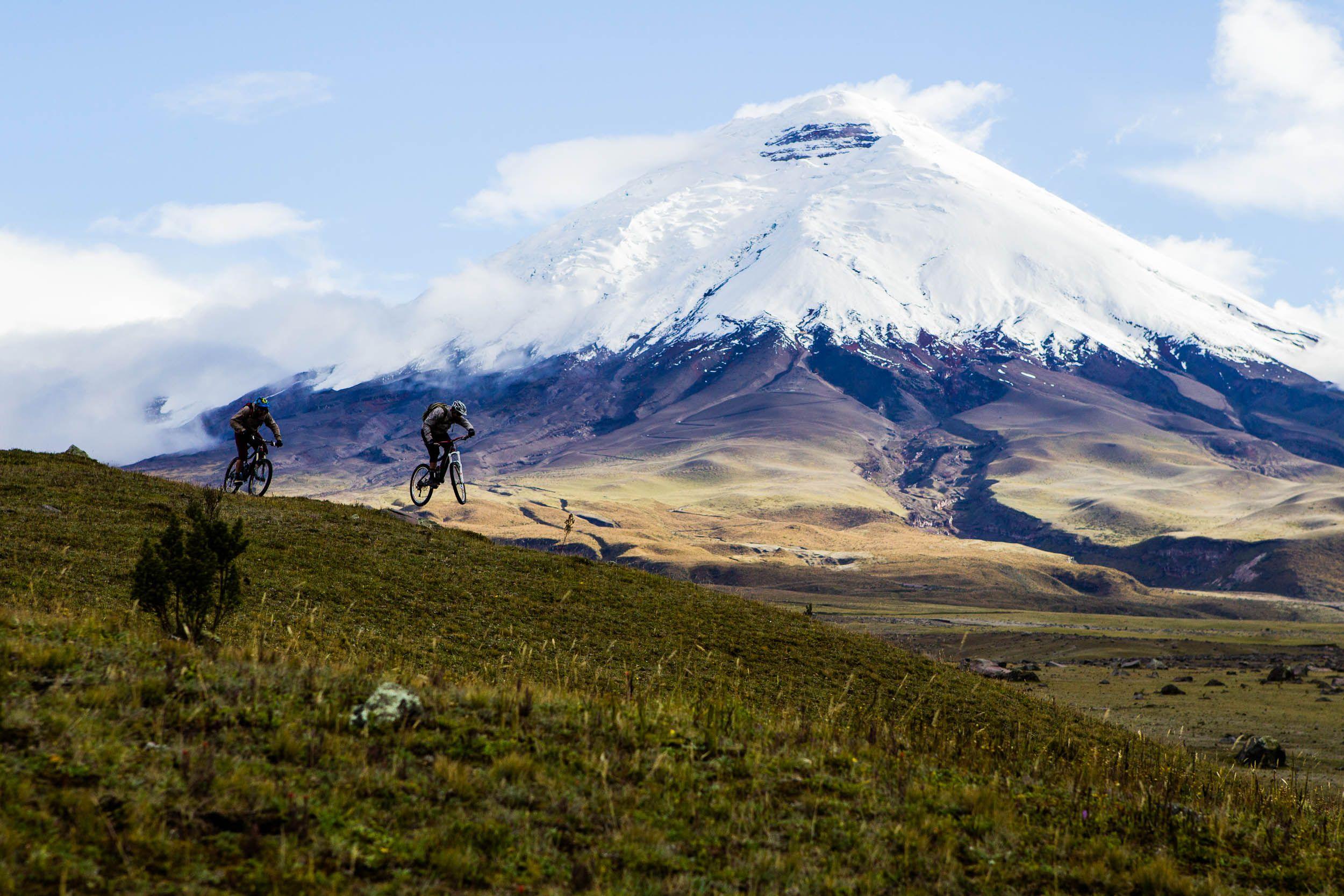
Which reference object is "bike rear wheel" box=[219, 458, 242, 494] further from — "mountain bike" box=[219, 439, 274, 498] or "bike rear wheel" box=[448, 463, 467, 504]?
"bike rear wheel" box=[448, 463, 467, 504]

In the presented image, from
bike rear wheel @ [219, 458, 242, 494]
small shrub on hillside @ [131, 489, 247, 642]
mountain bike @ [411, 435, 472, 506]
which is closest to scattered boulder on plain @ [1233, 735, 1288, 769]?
mountain bike @ [411, 435, 472, 506]

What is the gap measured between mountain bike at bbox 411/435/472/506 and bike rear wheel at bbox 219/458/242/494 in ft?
21.8

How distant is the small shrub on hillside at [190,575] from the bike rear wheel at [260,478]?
42.5 feet

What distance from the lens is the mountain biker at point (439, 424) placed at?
21.4 meters

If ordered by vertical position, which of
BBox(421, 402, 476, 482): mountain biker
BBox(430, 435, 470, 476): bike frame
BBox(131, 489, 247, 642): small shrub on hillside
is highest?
BBox(421, 402, 476, 482): mountain biker

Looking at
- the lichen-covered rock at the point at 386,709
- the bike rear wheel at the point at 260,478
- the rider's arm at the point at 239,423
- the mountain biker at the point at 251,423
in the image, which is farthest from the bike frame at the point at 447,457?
the lichen-covered rock at the point at 386,709

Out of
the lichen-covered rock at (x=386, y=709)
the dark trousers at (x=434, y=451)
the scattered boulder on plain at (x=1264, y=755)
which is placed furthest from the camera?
the scattered boulder on plain at (x=1264, y=755)

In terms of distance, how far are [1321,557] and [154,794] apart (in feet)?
710

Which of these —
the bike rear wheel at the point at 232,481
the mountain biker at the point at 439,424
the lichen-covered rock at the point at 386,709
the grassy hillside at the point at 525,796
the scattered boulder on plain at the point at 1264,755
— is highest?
the mountain biker at the point at 439,424

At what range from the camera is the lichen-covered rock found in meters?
9.02

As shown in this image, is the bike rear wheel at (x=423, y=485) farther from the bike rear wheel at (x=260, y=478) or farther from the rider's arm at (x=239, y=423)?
the bike rear wheel at (x=260, y=478)

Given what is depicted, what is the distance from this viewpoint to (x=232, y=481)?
2838 cm

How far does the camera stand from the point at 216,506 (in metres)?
23.4

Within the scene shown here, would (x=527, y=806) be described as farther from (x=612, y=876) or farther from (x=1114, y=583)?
(x=1114, y=583)
